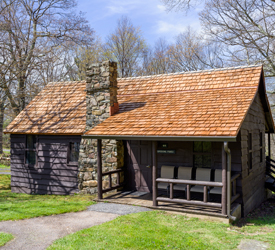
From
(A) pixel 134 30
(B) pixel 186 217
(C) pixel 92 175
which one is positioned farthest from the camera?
(A) pixel 134 30

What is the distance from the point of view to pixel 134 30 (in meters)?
29.3

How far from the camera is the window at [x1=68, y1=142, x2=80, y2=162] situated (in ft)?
37.6

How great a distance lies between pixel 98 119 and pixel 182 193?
3915 mm

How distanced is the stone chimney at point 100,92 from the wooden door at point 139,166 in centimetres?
145

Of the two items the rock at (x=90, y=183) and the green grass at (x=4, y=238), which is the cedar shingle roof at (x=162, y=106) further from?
the green grass at (x=4, y=238)

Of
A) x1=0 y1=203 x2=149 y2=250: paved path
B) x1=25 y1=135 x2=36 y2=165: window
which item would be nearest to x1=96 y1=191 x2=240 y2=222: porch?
x1=0 y1=203 x2=149 y2=250: paved path

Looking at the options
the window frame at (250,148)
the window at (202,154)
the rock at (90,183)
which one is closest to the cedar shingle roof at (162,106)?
the window at (202,154)

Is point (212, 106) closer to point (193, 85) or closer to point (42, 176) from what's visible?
point (193, 85)

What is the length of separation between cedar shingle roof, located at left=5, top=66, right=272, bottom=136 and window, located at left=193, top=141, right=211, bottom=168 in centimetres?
134

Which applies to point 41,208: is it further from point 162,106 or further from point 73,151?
point 162,106

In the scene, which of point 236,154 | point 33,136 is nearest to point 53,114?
point 33,136

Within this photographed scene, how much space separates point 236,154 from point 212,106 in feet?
5.27

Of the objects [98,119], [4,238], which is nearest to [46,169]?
[98,119]

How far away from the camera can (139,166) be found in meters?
10.5
